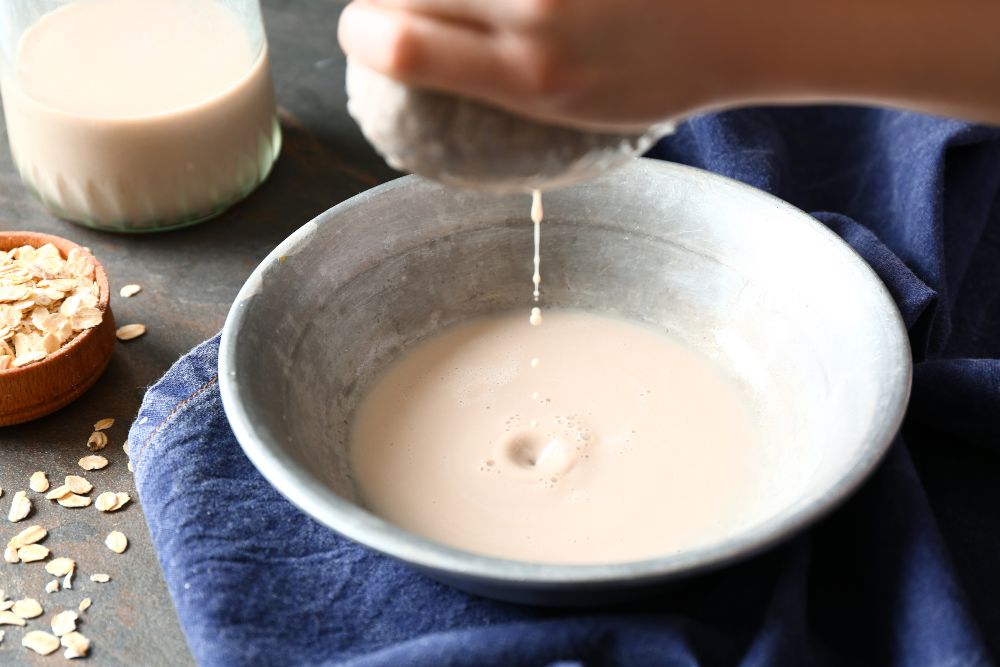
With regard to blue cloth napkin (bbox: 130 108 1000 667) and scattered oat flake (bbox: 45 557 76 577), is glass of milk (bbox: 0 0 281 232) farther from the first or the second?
scattered oat flake (bbox: 45 557 76 577)

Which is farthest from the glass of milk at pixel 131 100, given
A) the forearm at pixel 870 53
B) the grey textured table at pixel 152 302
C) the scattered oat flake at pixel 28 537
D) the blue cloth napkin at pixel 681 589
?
the forearm at pixel 870 53

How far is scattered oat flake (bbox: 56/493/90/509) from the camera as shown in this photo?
2.72ft

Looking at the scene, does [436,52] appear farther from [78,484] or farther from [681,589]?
[78,484]

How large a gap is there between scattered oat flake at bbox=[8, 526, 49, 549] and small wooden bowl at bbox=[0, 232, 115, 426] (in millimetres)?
100

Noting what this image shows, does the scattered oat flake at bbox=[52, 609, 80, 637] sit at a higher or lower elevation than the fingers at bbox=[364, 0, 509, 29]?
lower

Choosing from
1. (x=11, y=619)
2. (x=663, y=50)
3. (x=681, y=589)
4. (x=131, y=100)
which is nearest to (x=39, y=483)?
(x=11, y=619)

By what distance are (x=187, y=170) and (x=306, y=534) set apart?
1.41ft

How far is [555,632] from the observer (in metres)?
0.65

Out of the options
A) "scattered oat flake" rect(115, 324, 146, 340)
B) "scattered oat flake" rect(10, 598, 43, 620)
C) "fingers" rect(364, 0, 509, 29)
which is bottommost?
"scattered oat flake" rect(10, 598, 43, 620)

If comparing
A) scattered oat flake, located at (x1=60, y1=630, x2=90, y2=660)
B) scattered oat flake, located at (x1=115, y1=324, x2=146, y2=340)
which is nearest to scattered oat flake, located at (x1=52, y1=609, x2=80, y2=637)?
scattered oat flake, located at (x1=60, y1=630, x2=90, y2=660)

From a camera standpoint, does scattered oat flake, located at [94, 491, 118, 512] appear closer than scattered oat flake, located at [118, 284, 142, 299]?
Yes

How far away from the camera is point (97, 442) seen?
34.4 inches

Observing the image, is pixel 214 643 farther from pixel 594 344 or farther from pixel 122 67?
pixel 122 67

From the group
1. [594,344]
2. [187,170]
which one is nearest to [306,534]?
[594,344]
